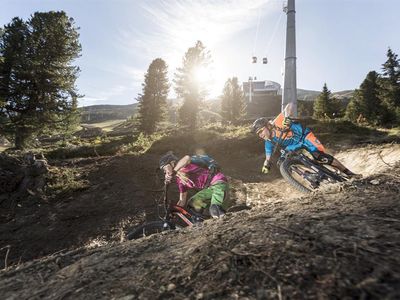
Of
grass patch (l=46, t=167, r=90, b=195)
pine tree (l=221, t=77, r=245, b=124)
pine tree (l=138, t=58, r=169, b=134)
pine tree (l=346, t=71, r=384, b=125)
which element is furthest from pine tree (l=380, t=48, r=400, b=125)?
grass patch (l=46, t=167, r=90, b=195)

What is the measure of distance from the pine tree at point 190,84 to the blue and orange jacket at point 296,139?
3380 centimetres

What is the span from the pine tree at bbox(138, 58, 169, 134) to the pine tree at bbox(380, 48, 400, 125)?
30.7 metres

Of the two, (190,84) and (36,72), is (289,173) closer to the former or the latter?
(36,72)

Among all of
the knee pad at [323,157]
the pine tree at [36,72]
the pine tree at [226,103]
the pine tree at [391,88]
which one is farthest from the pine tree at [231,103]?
the knee pad at [323,157]

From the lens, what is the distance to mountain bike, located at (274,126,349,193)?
21.8 feet

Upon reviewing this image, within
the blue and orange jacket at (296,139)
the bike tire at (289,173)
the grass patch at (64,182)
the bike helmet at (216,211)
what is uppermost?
the blue and orange jacket at (296,139)

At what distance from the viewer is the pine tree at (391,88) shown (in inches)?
1456

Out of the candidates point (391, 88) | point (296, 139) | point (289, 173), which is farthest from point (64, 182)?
point (391, 88)

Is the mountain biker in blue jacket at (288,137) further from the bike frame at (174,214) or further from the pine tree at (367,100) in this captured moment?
the pine tree at (367,100)

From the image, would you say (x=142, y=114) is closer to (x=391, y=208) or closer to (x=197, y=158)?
(x=197, y=158)

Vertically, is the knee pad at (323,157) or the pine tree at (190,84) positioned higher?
the pine tree at (190,84)

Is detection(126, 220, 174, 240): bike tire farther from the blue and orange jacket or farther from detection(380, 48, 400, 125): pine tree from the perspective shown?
detection(380, 48, 400, 125): pine tree

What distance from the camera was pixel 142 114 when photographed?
136ft

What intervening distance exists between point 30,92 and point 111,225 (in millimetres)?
25140
